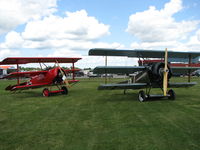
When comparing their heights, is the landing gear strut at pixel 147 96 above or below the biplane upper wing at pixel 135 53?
below

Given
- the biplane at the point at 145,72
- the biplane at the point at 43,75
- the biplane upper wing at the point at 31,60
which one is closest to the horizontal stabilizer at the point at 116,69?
the biplane at the point at 145,72

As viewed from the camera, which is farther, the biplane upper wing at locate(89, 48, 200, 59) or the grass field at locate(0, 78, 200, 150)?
the biplane upper wing at locate(89, 48, 200, 59)

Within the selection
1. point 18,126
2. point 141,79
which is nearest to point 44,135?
point 18,126

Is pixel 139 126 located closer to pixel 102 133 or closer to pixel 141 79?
pixel 102 133

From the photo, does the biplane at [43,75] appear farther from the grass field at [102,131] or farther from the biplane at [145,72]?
the grass field at [102,131]

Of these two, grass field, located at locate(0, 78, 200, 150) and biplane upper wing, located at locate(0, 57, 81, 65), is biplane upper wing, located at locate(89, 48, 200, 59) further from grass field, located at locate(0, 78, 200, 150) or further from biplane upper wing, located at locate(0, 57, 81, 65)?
grass field, located at locate(0, 78, 200, 150)

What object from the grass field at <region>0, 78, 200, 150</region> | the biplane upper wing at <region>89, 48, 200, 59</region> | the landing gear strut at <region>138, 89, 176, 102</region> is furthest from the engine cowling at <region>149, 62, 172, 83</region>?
the grass field at <region>0, 78, 200, 150</region>

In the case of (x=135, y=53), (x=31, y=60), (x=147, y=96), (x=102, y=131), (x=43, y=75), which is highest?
(x=135, y=53)

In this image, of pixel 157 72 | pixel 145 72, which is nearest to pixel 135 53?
pixel 145 72

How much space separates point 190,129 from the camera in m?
4.83

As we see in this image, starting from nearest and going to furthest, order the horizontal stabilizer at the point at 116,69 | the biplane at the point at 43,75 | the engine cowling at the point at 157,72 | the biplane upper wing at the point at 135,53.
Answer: the engine cowling at the point at 157,72, the horizontal stabilizer at the point at 116,69, the biplane upper wing at the point at 135,53, the biplane at the point at 43,75

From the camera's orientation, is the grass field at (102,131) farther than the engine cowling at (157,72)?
No

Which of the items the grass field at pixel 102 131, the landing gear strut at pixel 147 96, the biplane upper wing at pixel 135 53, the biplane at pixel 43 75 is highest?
the biplane upper wing at pixel 135 53

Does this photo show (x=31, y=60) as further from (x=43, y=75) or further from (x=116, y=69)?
(x=116, y=69)
